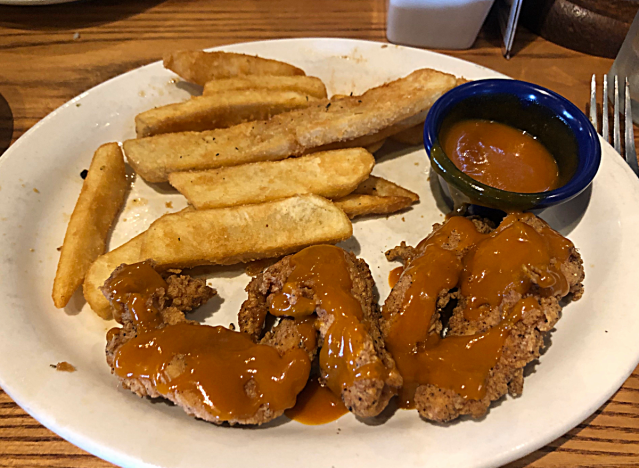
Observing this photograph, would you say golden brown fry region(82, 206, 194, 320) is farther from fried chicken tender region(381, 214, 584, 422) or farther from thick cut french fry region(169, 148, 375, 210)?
fried chicken tender region(381, 214, 584, 422)

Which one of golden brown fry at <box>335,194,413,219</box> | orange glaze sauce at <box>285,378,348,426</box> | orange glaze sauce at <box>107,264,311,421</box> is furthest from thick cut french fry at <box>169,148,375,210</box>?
orange glaze sauce at <box>285,378,348,426</box>

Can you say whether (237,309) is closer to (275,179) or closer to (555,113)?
(275,179)

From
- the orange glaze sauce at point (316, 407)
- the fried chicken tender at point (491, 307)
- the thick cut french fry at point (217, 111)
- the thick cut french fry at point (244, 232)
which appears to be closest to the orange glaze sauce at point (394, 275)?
the fried chicken tender at point (491, 307)

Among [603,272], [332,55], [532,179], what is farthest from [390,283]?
[332,55]

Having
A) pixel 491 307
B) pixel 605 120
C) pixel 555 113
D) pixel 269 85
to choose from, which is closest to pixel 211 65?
pixel 269 85

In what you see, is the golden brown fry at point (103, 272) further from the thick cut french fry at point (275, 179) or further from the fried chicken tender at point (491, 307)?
the fried chicken tender at point (491, 307)

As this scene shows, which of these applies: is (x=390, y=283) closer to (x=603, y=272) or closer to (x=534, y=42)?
(x=603, y=272)

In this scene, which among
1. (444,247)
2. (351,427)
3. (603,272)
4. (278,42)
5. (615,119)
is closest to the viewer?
(351,427)
